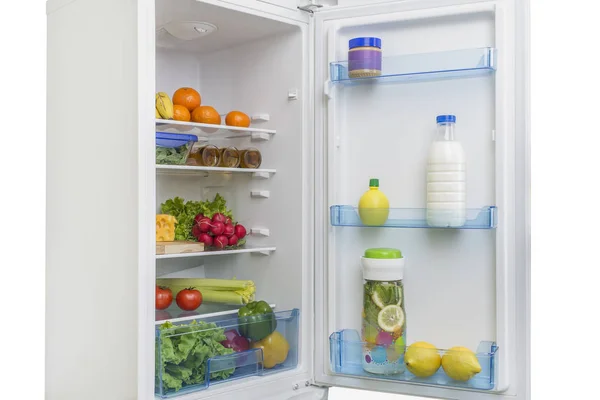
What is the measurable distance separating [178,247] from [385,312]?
712mm

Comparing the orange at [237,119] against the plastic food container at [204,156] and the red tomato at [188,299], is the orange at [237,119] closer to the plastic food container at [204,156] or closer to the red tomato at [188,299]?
the plastic food container at [204,156]

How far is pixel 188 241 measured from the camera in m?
2.51

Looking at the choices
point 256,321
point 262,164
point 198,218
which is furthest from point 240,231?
point 256,321

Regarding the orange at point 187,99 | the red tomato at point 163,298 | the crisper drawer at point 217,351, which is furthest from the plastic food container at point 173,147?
the crisper drawer at point 217,351

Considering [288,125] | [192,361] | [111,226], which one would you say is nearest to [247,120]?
[288,125]

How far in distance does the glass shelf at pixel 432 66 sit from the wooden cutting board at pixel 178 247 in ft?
2.39

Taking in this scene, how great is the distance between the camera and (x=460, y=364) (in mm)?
2201

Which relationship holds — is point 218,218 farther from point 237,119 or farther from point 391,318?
point 391,318

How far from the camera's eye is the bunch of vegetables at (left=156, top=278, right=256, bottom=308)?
2584 mm

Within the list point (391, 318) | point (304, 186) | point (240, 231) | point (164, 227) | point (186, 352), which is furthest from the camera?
point (240, 231)

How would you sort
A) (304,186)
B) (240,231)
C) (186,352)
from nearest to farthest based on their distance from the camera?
(186,352) < (304,186) < (240,231)

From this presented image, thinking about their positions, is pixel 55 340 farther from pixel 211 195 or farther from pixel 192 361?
pixel 211 195

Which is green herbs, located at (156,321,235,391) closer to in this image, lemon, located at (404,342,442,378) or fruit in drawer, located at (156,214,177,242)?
fruit in drawer, located at (156,214,177,242)

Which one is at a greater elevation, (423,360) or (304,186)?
(304,186)
